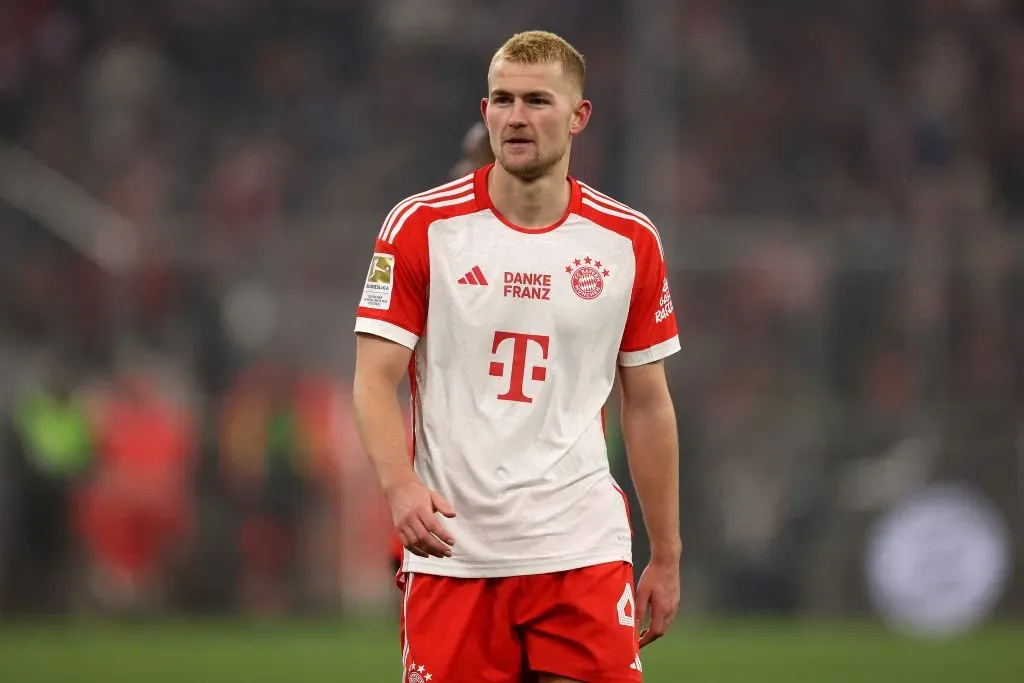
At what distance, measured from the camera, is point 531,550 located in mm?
4840

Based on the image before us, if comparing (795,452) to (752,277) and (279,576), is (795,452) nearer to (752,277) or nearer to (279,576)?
(752,277)

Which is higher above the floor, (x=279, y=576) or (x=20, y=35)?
(x=20, y=35)

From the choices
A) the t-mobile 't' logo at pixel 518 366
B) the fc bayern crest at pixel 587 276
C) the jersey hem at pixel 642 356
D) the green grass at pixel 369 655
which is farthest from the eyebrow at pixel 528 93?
the green grass at pixel 369 655

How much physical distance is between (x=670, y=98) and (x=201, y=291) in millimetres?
4006

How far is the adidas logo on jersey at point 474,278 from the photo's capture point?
4.87 metres

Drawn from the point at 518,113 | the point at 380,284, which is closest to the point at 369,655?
the point at 380,284

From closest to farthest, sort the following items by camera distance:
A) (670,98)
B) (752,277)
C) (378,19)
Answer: (752,277), (670,98), (378,19)

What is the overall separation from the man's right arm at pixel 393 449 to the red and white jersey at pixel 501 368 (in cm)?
7

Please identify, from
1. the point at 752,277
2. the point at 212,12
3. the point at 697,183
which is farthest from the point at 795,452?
the point at 212,12

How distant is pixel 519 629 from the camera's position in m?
4.89

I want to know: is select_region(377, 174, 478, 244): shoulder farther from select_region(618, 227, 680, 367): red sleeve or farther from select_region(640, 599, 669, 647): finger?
select_region(640, 599, 669, 647): finger

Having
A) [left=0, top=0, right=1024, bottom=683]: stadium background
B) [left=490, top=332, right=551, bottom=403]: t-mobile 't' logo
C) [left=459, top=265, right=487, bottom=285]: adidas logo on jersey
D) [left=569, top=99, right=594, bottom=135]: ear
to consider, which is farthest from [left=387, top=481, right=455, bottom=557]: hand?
[left=0, top=0, right=1024, bottom=683]: stadium background

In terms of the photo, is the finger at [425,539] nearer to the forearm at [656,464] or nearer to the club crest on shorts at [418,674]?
the club crest on shorts at [418,674]

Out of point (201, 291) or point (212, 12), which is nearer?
point (201, 291)
